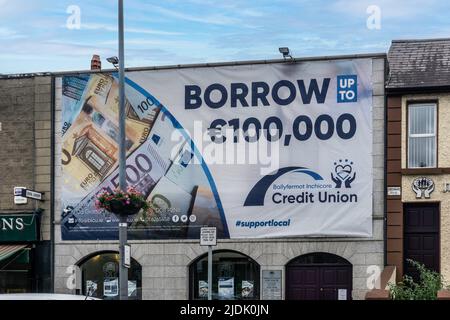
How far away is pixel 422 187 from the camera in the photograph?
78.6 ft

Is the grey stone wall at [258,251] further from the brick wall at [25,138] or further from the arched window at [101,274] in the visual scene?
the brick wall at [25,138]

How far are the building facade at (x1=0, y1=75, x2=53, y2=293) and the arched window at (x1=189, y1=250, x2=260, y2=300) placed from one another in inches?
199

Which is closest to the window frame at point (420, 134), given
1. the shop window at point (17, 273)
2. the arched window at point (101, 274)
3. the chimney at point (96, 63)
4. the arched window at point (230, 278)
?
the arched window at point (230, 278)

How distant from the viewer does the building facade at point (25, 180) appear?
26.6 meters

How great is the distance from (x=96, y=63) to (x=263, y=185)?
25.8 ft

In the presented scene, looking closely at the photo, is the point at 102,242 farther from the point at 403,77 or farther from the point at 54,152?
the point at 403,77

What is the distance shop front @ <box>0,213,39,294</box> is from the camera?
26406 mm

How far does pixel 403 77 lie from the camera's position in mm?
24500

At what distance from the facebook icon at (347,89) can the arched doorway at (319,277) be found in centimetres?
483

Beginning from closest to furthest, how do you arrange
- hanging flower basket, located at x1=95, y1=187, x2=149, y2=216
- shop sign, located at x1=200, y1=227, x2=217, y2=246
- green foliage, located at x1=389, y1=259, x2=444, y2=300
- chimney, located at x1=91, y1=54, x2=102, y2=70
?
1. shop sign, located at x1=200, y1=227, x2=217, y2=246
2. green foliage, located at x1=389, y1=259, x2=444, y2=300
3. hanging flower basket, located at x1=95, y1=187, x2=149, y2=216
4. chimney, located at x1=91, y1=54, x2=102, y2=70

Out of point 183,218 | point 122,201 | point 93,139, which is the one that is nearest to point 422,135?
point 183,218

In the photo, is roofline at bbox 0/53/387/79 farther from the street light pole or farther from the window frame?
the street light pole

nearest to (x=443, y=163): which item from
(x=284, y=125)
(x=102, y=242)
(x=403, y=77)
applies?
(x=403, y=77)

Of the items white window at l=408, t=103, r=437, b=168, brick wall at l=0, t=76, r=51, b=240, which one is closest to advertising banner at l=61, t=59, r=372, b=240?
brick wall at l=0, t=76, r=51, b=240
